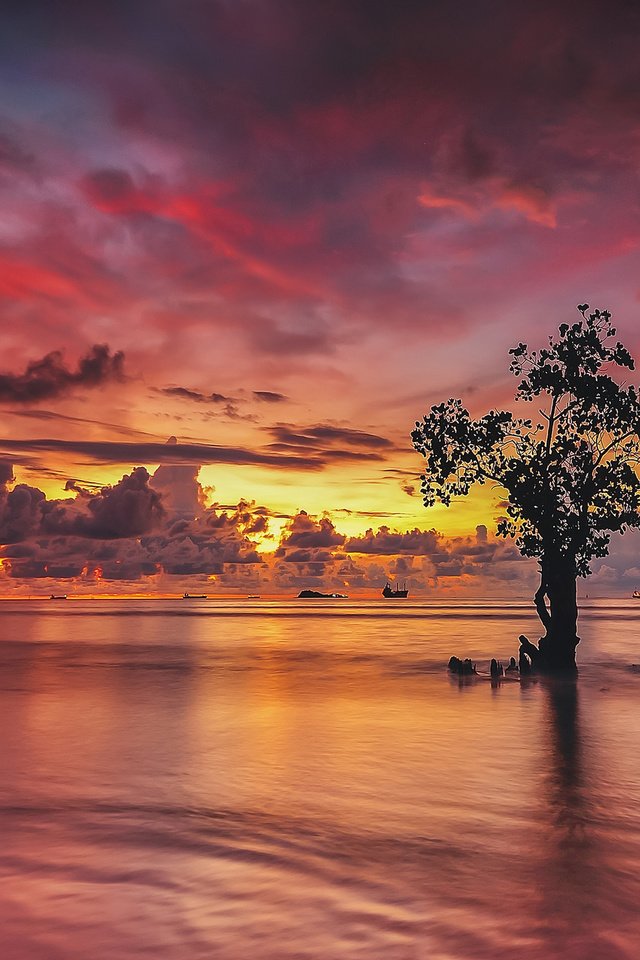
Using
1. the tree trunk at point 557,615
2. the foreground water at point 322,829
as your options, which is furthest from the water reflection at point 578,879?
the tree trunk at point 557,615

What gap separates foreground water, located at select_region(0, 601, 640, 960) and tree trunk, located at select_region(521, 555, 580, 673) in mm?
5107

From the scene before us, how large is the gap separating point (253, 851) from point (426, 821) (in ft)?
12.8

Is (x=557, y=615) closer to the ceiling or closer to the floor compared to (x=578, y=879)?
closer to the ceiling

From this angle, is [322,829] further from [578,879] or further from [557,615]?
[557,615]

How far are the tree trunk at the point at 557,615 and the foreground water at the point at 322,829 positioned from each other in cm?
511

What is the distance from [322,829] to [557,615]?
30500 mm

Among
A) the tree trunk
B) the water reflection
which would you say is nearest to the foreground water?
the water reflection

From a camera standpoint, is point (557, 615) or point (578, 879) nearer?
point (578, 879)

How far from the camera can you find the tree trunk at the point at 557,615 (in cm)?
4275

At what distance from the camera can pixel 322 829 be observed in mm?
16484

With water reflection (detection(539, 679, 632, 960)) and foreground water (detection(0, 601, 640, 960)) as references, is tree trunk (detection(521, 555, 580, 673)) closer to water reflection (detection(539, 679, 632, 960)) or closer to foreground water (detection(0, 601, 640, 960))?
foreground water (detection(0, 601, 640, 960))

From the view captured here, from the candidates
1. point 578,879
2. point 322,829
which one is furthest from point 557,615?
point 578,879

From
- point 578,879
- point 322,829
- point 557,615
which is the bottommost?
point 322,829

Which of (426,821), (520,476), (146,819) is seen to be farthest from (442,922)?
(520,476)
